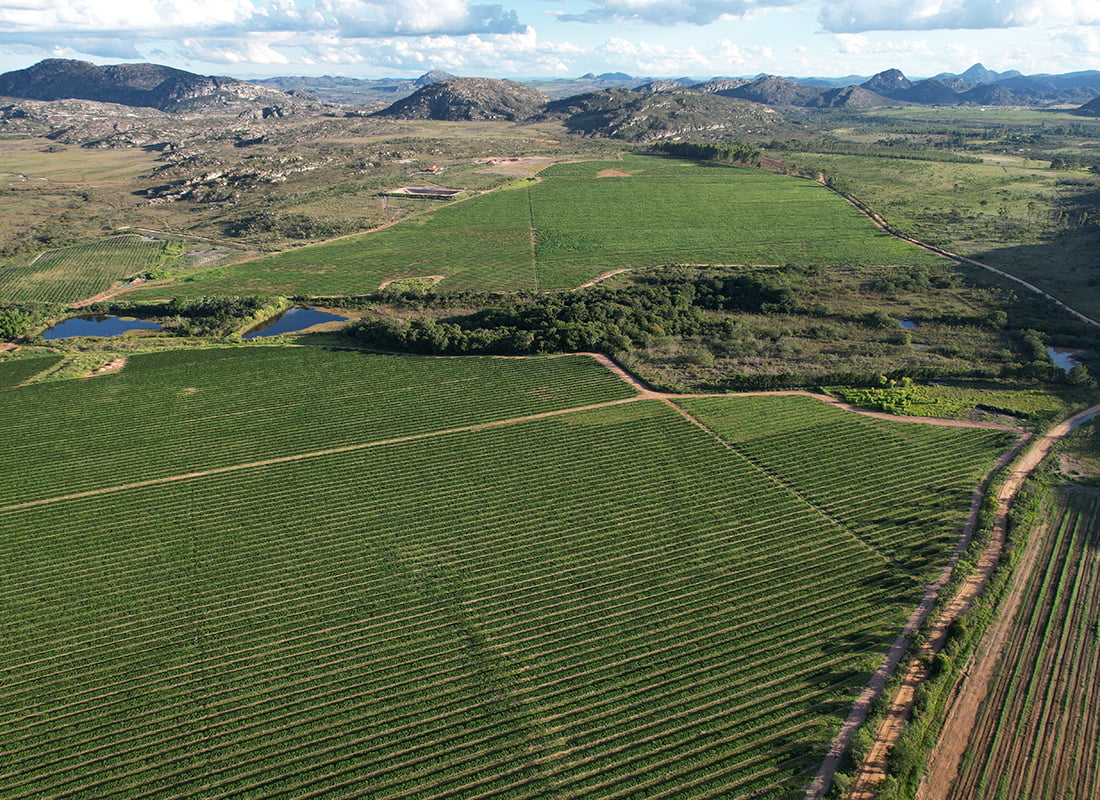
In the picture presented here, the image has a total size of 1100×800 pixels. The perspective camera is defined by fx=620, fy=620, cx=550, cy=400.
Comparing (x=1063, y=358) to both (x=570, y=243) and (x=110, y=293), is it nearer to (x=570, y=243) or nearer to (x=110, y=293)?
(x=570, y=243)

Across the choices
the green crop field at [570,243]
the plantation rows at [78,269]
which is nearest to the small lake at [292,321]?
the green crop field at [570,243]

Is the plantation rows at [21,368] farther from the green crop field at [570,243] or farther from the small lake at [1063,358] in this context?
the small lake at [1063,358]

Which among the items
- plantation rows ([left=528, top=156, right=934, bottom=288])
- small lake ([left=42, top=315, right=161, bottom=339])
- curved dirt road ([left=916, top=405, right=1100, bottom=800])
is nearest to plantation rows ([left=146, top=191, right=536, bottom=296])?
plantation rows ([left=528, top=156, right=934, bottom=288])

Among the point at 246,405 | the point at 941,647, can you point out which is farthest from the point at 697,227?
the point at 941,647

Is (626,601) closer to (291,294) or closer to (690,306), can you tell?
(690,306)

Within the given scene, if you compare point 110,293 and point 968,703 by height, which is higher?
point 110,293

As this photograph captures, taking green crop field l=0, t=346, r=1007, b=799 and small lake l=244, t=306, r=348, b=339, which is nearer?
green crop field l=0, t=346, r=1007, b=799

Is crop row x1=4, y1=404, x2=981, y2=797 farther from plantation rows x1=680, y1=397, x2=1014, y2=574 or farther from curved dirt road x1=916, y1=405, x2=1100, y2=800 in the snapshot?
curved dirt road x1=916, y1=405, x2=1100, y2=800
